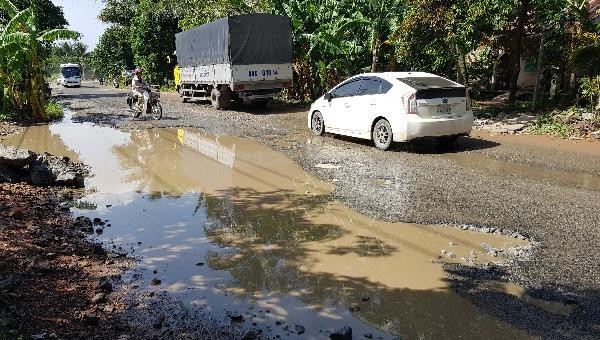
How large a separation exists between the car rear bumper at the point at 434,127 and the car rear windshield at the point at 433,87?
476mm

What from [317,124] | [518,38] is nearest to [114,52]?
[317,124]

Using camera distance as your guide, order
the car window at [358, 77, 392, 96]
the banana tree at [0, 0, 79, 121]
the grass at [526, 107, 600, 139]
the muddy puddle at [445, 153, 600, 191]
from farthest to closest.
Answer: the banana tree at [0, 0, 79, 121] < the grass at [526, 107, 600, 139] < the car window at [358, 77, 392, 96] < the muddy puddle at [445, 153, 600, 191]

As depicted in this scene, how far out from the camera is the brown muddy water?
3912 mm

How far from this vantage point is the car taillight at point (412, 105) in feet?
31.2

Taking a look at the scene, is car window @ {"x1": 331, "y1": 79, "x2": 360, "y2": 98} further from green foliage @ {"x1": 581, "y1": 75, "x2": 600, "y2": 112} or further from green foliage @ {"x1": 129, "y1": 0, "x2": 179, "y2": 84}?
green foliage @ {"x1": 129, "y1": 0, "x2": 179, "y2": 84}

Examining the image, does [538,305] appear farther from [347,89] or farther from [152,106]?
[152,106]

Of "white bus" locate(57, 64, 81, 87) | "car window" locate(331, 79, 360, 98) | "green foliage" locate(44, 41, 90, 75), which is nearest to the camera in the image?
"car window" locate(331, 79, 360, 98)

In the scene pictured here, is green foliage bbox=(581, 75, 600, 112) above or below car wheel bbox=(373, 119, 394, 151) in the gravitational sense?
above

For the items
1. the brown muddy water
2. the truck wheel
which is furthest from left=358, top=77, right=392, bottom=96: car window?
the truck wheel

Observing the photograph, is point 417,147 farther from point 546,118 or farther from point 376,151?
point 546,118

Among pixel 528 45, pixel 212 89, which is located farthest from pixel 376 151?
pixel 212 89

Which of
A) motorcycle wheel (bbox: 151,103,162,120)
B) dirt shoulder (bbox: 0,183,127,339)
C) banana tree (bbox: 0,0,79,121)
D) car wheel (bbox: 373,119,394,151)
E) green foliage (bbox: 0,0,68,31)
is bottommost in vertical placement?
dirt shoulder (bbox: 0,183,127,339)

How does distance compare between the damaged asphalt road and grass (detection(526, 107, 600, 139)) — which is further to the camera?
grass (detection(526, 107, 600, 139))

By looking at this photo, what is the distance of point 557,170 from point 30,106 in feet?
54.3
